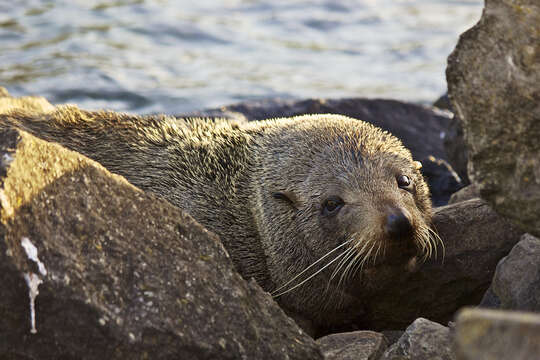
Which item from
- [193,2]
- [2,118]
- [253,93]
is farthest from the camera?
[193,2]

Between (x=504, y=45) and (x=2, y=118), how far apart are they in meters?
4.07

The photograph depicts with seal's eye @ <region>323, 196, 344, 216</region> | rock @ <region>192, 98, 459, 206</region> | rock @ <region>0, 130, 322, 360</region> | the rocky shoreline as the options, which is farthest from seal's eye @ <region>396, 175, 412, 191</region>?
rock @ <region>192, 98, 459, 206</region>

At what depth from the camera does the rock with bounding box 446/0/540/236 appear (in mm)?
3996

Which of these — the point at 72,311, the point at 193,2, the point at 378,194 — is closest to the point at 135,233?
the point at 72,311

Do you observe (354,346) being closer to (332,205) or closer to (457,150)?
(332,205)

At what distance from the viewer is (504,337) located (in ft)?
8.03

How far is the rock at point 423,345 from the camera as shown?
4.43 metres

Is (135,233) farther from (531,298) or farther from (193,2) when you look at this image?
(193,2)

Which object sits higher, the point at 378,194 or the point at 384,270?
the point at 378,194

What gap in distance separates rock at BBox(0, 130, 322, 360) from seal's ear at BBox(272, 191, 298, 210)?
5.16 feet

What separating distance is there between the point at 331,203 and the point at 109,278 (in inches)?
84.1

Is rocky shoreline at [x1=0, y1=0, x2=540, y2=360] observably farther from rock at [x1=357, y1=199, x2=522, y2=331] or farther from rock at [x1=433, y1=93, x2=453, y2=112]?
rock at [x1=433, y1=93, x2=453, y2=112]

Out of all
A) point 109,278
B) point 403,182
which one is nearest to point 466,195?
point 403,182

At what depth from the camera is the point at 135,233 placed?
4.22m
